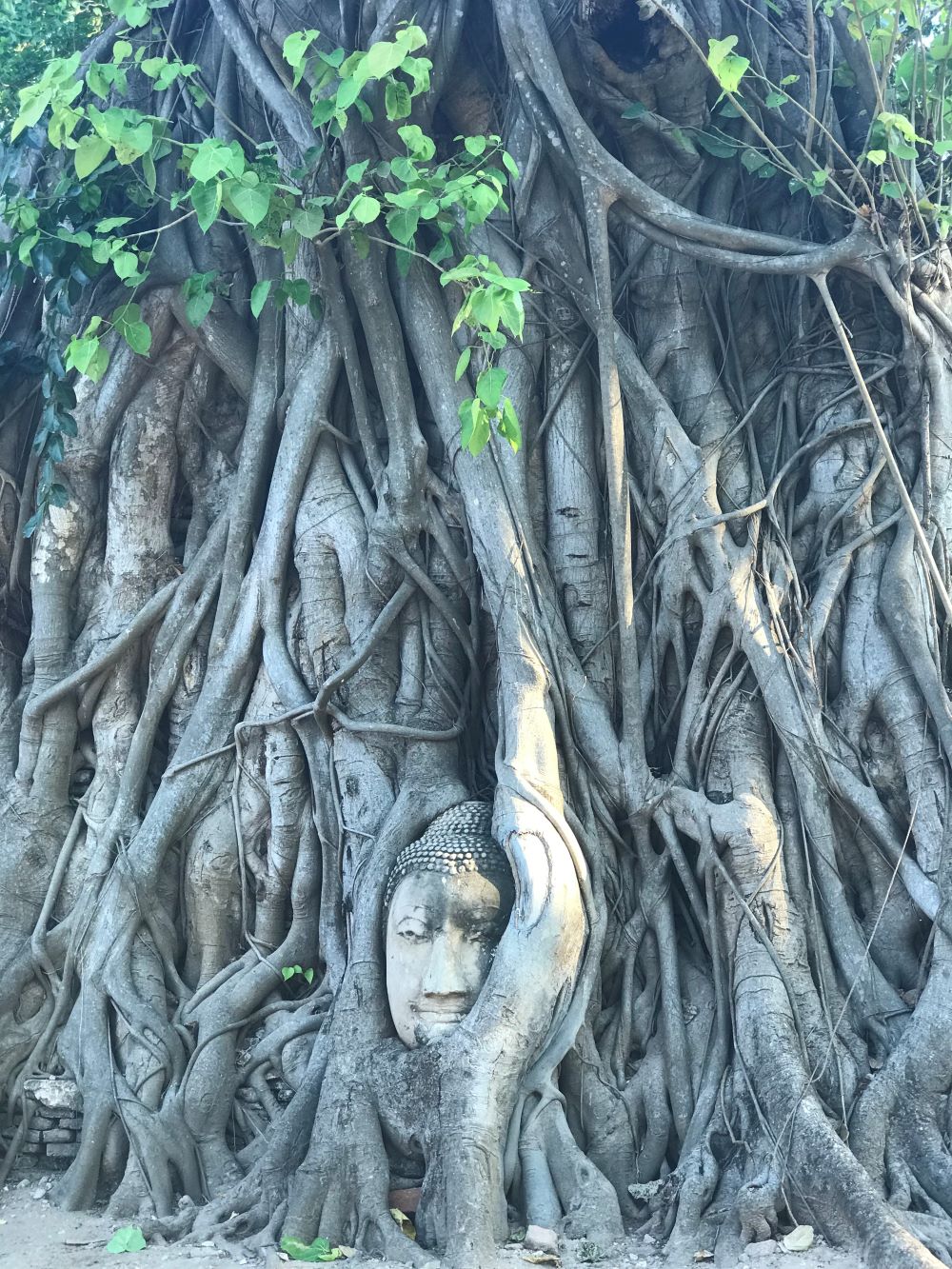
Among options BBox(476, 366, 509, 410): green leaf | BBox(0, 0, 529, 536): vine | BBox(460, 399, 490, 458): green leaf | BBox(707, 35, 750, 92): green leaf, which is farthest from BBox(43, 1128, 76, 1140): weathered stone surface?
BBox(707, 35, 750, 92): green leaf

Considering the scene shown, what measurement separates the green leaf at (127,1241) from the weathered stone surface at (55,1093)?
0.76 m

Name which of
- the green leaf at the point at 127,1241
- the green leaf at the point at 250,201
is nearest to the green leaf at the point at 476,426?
the green leaf at the point at 250,201

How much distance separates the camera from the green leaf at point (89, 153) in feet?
12.3

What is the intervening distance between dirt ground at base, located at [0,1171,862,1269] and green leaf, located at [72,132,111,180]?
9.99ft

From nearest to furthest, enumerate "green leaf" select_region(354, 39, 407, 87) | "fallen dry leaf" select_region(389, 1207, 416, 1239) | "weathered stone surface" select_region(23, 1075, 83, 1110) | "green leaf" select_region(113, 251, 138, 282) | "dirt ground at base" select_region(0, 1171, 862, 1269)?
"dirt ground at base" select_region(0, 1171, 862, 1269) → "fallen dry leaf" select_region(389, 1207, 416, 1239) → "green leaf" select_region(354, 39, 407, 87) → "green leaf" select_region(113, 251, 138, 282) → "weathered stone surface" select_region(23, 1075, 83, 1110)

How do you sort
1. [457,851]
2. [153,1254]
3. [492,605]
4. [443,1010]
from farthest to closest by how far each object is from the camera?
[492,605] → [457,851] → [443,1010] → [153,1254]

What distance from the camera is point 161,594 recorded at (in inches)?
193

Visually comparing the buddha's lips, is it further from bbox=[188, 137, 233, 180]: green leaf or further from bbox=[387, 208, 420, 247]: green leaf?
bbox=[188, 137, 233, 180]: green leaf

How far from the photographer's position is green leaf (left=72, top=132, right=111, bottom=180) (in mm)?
3742

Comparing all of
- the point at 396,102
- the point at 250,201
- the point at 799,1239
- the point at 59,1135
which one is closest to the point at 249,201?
the point at 250,201

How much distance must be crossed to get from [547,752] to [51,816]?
197 centimetres

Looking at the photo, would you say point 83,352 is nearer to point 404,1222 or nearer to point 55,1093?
point 55,1093

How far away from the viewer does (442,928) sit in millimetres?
3801

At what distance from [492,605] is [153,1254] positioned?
2.16 m
